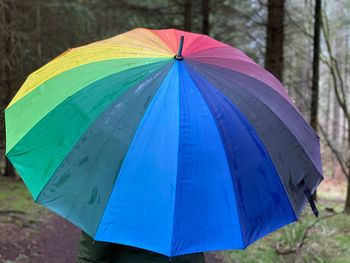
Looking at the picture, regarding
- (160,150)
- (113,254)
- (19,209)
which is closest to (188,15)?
(19,209)

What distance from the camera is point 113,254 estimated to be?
1783 millimetres

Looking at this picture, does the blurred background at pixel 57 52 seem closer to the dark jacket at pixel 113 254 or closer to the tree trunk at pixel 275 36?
the tree trunk at pixel 275 36

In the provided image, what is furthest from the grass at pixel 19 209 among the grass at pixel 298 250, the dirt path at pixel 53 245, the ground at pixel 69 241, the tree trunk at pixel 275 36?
the tree trunk at pixel 275 36

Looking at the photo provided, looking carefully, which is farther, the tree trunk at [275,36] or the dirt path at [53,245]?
the tree trunk at [275,36]

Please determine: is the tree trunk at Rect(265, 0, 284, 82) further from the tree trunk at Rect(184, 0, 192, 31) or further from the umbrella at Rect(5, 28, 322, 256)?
the umbrella at Rect(5, 28, 322, 256)

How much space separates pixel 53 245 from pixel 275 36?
5.76 metres

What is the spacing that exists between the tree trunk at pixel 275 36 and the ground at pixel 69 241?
2844 millimetres

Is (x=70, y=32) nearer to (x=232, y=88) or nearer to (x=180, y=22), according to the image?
(x=180, y=22)

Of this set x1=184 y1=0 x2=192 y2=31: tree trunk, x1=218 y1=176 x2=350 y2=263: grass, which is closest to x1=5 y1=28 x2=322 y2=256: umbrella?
x1=218 y1=176 x2=350 y2=263: grass

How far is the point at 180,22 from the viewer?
12289 mm

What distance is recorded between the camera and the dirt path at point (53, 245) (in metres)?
5.33

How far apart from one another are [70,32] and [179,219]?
387 inches

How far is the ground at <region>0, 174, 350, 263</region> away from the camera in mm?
5441

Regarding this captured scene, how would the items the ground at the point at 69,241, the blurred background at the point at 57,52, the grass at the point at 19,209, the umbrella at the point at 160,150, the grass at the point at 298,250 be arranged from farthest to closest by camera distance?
the grass at the point at 19,209, the grass at the point at 298,250, the blurred background at the point at 57,52, the ground at the point at 69,241, the umbrella at the point at 160,150
